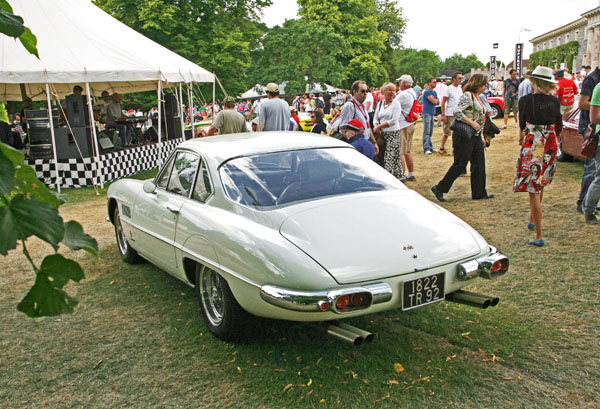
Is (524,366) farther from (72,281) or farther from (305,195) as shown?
(72,281)

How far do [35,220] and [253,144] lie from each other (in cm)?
343

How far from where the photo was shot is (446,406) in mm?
2998

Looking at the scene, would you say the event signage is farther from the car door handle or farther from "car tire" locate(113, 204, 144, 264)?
the car door handle

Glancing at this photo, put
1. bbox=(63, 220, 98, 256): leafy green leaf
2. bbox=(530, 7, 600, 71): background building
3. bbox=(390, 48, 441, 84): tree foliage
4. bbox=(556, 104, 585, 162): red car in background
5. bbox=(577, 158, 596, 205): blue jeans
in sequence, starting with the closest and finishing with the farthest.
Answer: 1. bbox=(63, 220, 98, 256): leafy green leaf
2. bbox=(577, 158, 596, 205): blue jeans
3. bbox=(556, 104, 585, 162): red car in background
4. bbox=(530, 7, 600, 71): background building
5. bbox=(390, 48, 441, 84): tree foliage

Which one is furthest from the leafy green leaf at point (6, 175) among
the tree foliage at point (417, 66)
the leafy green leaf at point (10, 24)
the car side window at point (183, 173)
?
the tree foliage at point (417, 66)

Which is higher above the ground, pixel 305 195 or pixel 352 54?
pixel 352 54

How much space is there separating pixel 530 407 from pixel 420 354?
2.59 ft

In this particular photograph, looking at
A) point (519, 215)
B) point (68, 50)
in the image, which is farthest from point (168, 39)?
point (519, 215)

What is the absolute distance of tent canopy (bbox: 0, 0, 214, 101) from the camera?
1000 centimetres

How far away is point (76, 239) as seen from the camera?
114 centimetres

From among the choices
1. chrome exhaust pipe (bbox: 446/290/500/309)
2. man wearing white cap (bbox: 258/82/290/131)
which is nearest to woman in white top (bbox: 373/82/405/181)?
man wearing white cap (bbox: 258/82/290/131)

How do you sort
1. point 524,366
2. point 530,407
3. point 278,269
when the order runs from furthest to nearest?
point 524,366 < point 278,269 < point 530,407

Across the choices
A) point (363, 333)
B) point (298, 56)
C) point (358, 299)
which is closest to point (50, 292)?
point (358, 299)

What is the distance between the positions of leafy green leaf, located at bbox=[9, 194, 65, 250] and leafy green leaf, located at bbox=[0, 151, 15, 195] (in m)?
0.03
